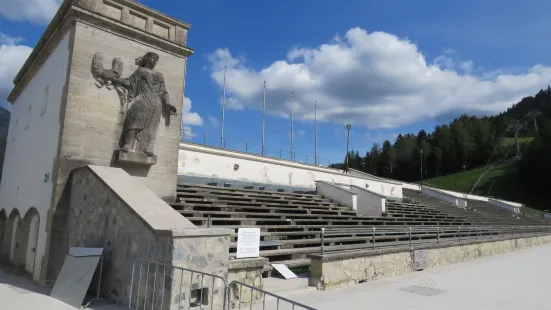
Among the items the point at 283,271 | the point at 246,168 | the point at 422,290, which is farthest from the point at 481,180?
the point at 283,271

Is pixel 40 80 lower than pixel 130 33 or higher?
lower

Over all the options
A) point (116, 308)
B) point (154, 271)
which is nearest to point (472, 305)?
point (154, 271)

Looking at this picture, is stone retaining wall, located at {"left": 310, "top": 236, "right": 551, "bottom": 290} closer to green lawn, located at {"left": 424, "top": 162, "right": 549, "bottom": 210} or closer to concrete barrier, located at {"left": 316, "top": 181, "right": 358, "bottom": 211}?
concrete barrier, located at {"left": 316, "top": 181, "right": 358, "bottom": 211}

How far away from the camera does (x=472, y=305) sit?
7.11 metres

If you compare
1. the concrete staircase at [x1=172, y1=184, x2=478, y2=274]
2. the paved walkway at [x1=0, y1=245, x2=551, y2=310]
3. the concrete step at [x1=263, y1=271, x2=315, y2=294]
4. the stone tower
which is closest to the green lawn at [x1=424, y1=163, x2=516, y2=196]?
the concrete staircase at [x1=172, y1=184, x2=478, y2=274]

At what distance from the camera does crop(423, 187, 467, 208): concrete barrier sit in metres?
35.3

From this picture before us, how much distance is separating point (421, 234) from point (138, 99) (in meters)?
10.3

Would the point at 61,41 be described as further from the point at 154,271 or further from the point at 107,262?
the point at 154,271

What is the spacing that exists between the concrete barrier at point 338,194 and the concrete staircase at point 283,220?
20.5 inches

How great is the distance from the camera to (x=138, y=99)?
27.8 ft

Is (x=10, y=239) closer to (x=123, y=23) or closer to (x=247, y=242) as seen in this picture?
(x=123, y=23)

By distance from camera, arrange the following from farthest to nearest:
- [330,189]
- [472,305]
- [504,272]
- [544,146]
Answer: [544,146] → [330,189] → [504,272] → [472,305]

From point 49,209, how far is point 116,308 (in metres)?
3.41

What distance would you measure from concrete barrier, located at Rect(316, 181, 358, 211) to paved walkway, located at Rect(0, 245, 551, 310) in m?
6.24
